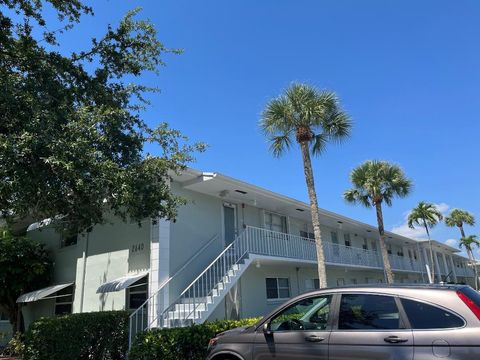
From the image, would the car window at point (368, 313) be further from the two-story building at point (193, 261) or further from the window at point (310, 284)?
the window at point (310, 284)

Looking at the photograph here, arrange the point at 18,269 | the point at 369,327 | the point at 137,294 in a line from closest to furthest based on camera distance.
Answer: the point at 369,327 → the point at 137,294 → the point at 18,269

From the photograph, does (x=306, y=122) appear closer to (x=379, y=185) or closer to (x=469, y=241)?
(x=379, y=185)

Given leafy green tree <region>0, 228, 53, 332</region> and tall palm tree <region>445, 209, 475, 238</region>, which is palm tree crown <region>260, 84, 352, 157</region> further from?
tall palm tree <region>445, 209, 475, 238</region>

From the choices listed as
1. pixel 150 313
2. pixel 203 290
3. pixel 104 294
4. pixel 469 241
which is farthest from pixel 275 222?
pixel 469 241

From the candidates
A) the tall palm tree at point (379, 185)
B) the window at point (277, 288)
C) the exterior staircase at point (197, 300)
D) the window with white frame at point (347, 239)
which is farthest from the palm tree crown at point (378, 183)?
the exterior staircase at point (197, 300)

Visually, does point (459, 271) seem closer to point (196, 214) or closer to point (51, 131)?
point (196, 214)

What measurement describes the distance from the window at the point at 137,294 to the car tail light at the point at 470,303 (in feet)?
34.2

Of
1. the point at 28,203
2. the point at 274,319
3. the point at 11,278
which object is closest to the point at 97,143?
the point at 28,203

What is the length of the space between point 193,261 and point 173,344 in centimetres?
464

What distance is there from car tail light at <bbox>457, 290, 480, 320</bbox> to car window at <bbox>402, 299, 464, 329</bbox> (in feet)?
0.56

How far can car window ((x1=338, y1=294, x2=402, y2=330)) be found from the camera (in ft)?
15.8

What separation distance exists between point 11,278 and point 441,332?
651 inches

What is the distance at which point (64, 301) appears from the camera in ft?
54.5

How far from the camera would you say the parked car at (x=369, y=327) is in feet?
14.2
